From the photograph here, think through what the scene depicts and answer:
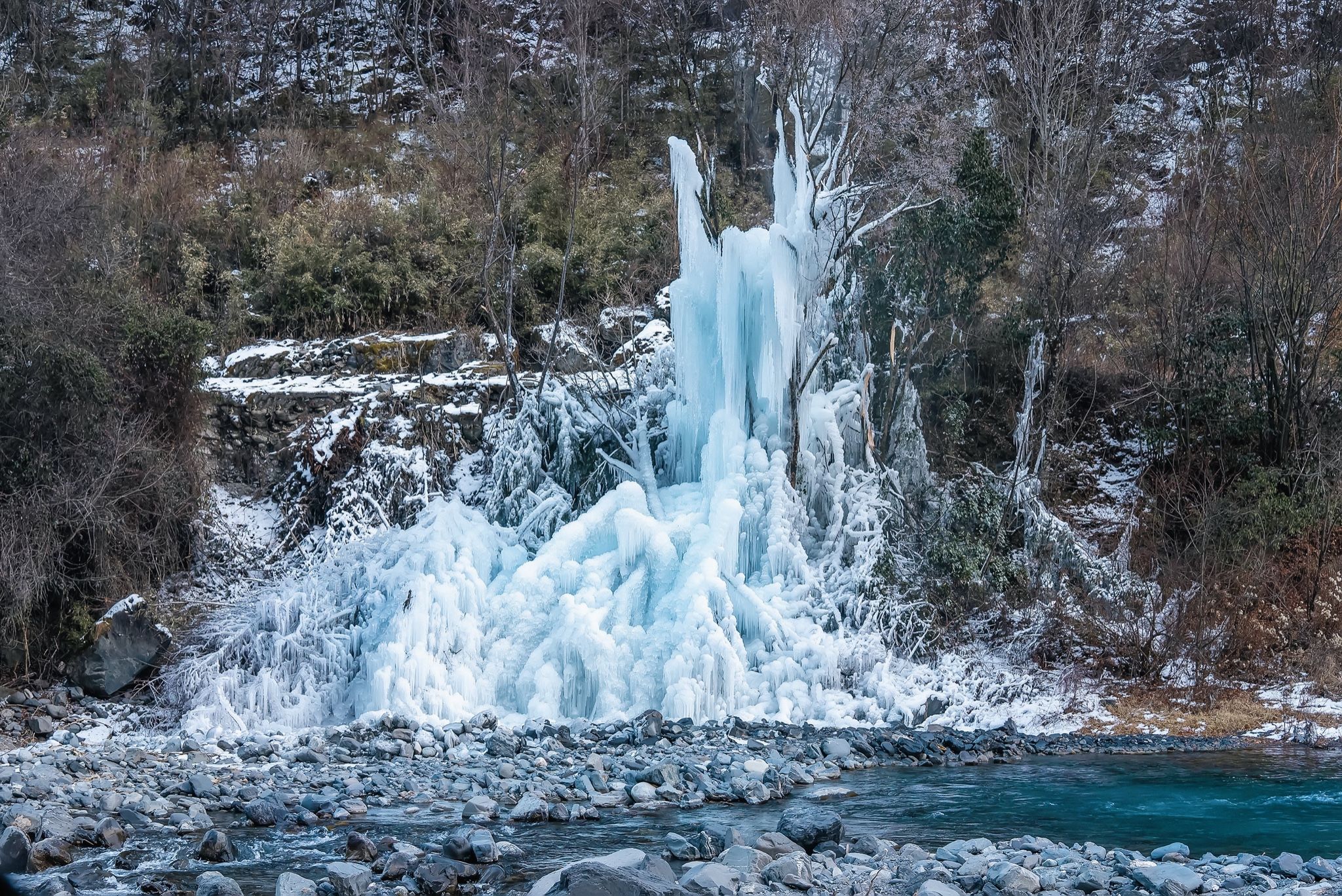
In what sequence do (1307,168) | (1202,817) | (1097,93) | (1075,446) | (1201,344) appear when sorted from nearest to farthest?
1. (1202,817)
2. (1307,168)
3. (1201,344)
4. (1075,446)
5. (1097,93)

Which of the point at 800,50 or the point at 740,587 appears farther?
the point at 800,50

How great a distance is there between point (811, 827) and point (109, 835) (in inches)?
180

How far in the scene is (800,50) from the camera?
16.4 meters

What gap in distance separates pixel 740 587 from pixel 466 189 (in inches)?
494

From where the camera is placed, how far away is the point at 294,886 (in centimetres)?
610

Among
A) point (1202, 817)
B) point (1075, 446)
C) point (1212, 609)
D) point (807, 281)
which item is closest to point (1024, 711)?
point (1212, 609)

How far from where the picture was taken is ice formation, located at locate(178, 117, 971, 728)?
1211cm

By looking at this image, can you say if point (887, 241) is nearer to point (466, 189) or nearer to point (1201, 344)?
point (1201, 344)

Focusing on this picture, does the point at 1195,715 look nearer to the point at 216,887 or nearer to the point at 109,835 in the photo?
the point at 216,887

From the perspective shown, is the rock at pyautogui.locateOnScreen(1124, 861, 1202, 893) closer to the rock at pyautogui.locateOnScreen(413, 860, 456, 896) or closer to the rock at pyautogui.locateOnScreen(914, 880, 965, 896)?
the rock at pyautogui.locateOnScreen(914, 880, 965, 896)

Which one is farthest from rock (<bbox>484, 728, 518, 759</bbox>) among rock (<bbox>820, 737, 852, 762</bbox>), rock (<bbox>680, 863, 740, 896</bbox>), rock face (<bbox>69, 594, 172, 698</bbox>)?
rock face (<bbox>69, 594, 172, 698</bbox>)

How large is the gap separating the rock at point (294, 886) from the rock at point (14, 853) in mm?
1666

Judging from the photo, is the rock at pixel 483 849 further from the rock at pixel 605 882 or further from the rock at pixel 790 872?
the rock at pixel 790 872

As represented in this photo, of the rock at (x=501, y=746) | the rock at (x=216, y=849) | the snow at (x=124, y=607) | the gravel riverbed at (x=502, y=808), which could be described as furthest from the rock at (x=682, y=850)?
the snow at (x=124, y=607)
